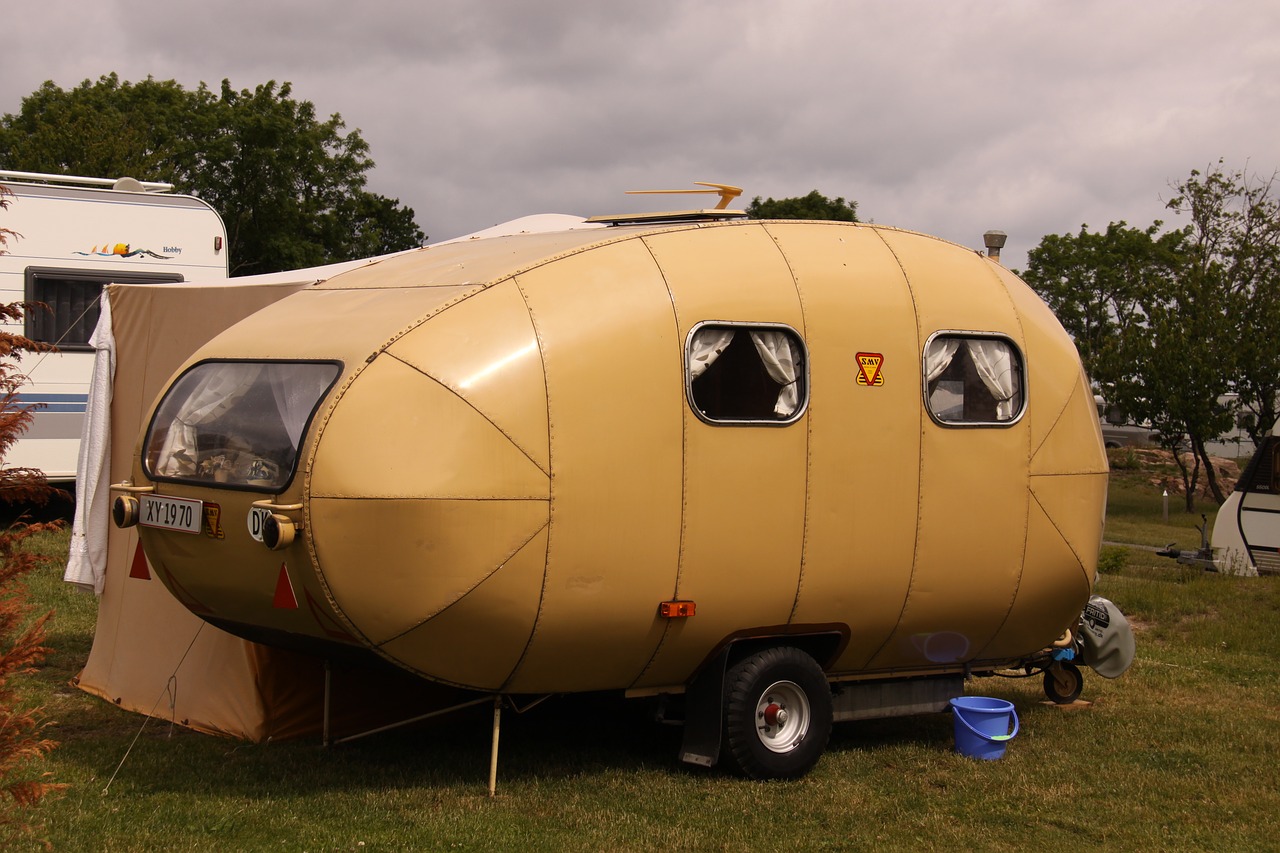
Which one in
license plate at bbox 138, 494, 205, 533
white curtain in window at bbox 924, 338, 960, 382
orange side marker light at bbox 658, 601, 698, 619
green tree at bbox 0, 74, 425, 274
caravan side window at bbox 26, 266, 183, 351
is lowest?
orange side marker light at bbox 658, 601, 698, 619

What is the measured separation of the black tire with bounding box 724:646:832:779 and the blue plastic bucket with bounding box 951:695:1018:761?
1.12 m

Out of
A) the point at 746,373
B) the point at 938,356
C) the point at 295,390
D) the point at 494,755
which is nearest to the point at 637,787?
the point at 494,755

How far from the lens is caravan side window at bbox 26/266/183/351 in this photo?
16.2 m

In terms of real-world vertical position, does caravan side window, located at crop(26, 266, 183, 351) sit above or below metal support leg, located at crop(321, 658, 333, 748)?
above

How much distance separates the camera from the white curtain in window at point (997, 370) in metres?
8.69

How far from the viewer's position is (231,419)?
7.21 metres

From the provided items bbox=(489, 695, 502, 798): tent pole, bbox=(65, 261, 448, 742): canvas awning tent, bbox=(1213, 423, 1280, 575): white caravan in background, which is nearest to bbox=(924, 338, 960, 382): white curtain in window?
bbox=(489, 695, 502, 798): tent pole

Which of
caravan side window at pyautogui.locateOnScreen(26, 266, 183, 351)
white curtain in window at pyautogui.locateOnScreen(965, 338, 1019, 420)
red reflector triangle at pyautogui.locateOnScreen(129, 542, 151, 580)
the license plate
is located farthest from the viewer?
caravan side window at pyautogui.locateOnScreen(26, 266, 183, 351)

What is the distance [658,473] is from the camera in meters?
7.30

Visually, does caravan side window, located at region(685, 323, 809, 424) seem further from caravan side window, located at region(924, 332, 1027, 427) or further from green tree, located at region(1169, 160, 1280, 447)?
green tree, located at region(1169, 160, 1280, 447)

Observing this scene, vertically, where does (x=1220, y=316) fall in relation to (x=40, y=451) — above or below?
above

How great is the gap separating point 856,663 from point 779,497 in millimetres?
1411

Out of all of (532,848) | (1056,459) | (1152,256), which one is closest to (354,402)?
(532,848)

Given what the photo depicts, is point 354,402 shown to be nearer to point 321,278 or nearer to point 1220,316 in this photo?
point 321,278
